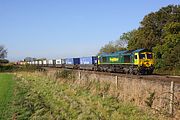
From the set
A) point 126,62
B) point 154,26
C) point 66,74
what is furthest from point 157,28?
point 66,74

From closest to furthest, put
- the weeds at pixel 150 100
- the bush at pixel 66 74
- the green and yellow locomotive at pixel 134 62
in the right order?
1. the weeds at pixel 150 100
2. the bush at pixel 66 74
3. the green and yellow locomotive at pixel 134 62

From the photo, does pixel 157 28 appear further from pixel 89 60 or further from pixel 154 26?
pixel 89 60

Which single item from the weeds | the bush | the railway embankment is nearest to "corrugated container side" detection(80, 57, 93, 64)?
the bush

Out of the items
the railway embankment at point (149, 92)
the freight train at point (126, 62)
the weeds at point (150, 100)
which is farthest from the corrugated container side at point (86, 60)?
the weeds at point (150, 100)

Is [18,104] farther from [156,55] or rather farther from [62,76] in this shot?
[156,55]

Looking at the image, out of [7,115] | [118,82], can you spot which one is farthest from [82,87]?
[7,115]

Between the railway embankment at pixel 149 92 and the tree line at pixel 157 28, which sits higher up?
the tree line at pixel 157 28

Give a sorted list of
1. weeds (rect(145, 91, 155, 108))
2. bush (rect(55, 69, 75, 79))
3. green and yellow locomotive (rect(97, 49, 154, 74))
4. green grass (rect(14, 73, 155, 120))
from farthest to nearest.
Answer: green and yellow locomotive (rect(97, 49, 154, 74)), bush (rect(55, 69, 75, 79)), weeds (rect(145, 91, 155, 108)), green grass (rect(14, 73, 155, 120))

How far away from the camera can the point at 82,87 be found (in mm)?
26391

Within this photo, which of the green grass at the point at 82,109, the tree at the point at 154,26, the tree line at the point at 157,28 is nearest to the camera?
the green grass at the point at 82,109

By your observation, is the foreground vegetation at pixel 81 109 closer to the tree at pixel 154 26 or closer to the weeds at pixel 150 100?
the weeds at pixel 150 100

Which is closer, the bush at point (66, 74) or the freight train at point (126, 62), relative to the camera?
the bush at point (66, 74)

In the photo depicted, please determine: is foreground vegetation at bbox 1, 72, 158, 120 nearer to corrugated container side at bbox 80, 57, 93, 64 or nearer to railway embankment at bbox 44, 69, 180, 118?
railway embankment at bbox 44, 69, 180, 118

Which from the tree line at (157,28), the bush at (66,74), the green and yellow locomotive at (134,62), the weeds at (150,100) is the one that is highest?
the tree line at (157,28)
